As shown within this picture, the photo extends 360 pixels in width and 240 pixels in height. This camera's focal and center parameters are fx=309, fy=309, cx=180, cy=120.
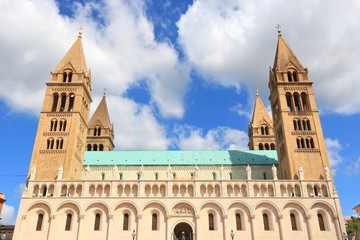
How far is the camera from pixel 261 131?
2633 inches

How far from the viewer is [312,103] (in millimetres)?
47375

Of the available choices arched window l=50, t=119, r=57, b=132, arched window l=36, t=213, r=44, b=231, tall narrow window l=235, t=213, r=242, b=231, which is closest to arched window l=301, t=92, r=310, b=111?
tall narrow window l=235, t=213, r=242, b=231

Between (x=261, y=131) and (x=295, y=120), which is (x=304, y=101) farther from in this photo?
(x=261, y=131)

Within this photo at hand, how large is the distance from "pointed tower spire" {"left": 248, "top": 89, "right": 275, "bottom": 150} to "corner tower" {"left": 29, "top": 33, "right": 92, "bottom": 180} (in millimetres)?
34860

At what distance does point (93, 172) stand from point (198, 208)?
2145 cm

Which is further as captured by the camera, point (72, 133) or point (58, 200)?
point (72, 133)

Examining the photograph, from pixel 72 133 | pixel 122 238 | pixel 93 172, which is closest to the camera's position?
pixel 122 238

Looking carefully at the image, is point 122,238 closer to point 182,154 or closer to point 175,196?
point 175,196

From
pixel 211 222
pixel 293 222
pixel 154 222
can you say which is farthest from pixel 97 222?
pixel 293 222

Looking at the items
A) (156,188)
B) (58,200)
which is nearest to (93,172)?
(58,200)

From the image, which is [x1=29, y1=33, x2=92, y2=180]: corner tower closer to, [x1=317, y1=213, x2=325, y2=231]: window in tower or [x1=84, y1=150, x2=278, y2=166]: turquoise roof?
[x1=84, y1=150, x2=278, y2=166]: turquoise roof

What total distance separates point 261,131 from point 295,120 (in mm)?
20831

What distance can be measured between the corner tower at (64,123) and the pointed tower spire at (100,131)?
15119mm

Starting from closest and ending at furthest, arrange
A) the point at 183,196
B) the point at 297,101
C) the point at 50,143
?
the point at 183,196, the point at 50,143, the point at 297,101
